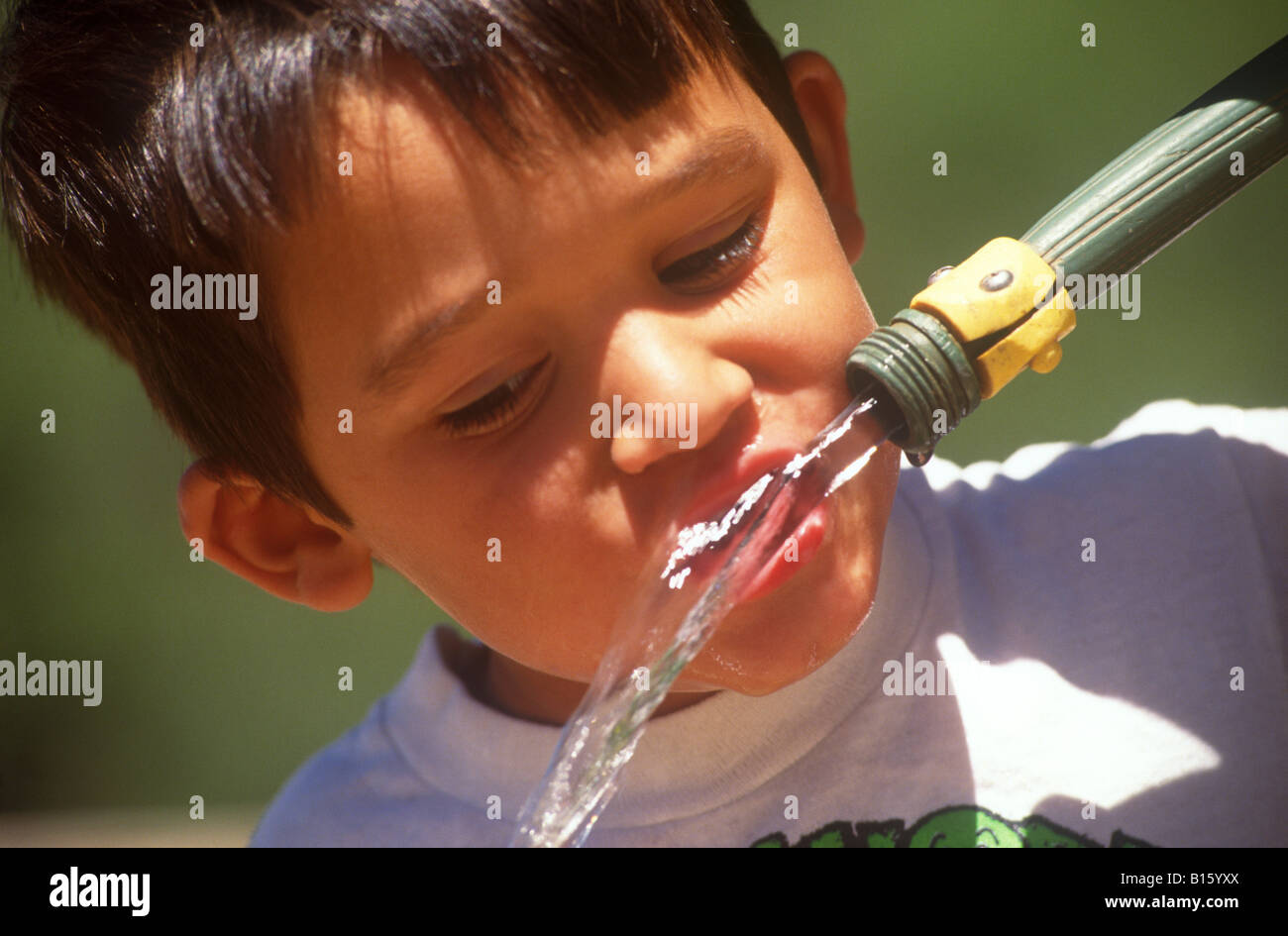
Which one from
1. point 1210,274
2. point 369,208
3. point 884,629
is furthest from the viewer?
point 1210,274

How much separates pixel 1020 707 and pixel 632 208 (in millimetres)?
542

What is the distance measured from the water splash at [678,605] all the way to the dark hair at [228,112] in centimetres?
25

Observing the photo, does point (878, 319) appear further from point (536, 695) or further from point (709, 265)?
point (709, 265)

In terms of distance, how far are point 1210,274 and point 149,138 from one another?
1.39m

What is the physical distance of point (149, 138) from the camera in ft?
3.03

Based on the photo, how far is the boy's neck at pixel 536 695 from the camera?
3.84ft

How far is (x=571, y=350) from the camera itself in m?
0.88

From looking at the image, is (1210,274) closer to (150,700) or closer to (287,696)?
(287,696)

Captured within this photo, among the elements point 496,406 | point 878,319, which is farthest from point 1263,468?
point 878,319

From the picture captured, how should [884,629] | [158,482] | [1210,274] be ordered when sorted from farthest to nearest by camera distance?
[158,482], [1210,274], [884,629]

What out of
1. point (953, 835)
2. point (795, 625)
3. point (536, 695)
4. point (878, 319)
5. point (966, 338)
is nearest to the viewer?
point (966, 338)
